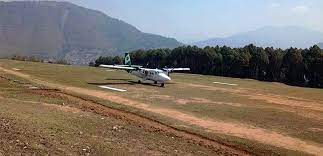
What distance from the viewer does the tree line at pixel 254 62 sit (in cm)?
8725

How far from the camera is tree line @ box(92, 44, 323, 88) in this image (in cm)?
8725

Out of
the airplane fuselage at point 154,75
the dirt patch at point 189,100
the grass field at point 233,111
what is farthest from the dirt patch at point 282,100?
the dirt patch at point 189,100

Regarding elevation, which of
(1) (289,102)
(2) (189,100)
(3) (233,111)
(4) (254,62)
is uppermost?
(4) (254,62)

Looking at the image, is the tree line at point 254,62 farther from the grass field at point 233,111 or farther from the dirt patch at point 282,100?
the dirt patch at point 282,100

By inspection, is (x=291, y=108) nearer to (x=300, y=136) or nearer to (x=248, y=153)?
(x=300, y=136)

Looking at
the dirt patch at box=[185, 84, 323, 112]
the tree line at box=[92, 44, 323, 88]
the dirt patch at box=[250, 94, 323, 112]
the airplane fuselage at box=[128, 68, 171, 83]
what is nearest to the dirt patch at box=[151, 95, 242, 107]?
the dirt patch at box=[250, 94, 323, 112]

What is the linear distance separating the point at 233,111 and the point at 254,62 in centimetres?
5762

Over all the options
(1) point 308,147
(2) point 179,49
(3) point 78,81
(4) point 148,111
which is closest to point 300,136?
(1) point 308,147

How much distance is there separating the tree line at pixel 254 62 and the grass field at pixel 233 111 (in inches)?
1117

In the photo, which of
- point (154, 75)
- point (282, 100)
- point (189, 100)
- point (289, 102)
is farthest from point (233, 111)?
point (154, 75)

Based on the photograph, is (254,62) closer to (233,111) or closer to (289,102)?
(289,102)

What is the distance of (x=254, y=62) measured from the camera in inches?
3799

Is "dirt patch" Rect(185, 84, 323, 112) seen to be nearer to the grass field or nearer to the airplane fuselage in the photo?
the grass field

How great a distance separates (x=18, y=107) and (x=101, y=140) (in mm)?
10928
